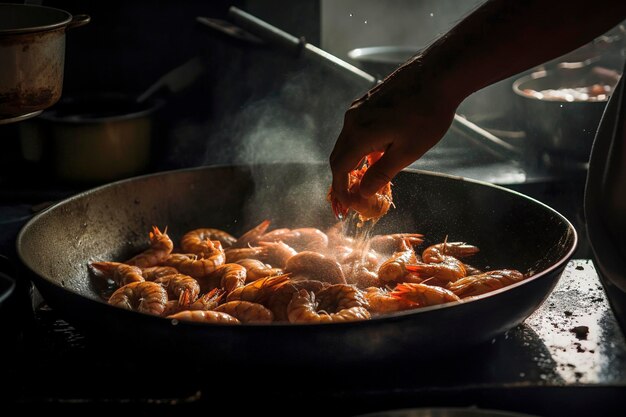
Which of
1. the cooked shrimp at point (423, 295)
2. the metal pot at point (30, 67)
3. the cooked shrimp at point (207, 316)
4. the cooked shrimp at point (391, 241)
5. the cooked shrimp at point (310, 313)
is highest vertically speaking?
the metal pot at point (30, 67)

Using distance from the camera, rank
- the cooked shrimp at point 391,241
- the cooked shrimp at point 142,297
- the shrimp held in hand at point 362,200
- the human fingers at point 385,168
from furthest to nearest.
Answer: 1. the cooked shrimp at point 391,241
2. the cooked shrimp at point 142,297
3. the shrimp held in hand at point 362,200
4. the human fingers at point 385,168

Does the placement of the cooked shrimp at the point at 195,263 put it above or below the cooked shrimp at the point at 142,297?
below

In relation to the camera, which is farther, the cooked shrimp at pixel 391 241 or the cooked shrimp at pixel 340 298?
the cooked shrimp at pixel 391 241

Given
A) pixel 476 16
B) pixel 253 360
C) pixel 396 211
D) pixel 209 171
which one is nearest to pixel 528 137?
pixel 396 211

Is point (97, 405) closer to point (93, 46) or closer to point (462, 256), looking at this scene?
point (462, 256)

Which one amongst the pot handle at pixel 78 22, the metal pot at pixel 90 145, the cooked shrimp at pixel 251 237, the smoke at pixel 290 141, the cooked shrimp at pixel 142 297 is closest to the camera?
the pot handle at pixel 78 22

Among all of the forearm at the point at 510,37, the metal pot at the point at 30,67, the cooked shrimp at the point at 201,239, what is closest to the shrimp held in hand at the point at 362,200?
the forearm at the point at 510,37

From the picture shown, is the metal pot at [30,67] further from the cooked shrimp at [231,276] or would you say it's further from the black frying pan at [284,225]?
the cooked shrimp at [231,276]
